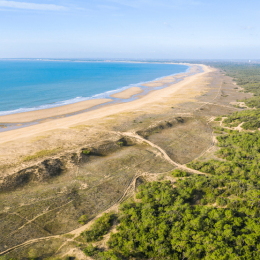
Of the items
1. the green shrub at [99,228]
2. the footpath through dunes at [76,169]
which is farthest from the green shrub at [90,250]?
the green shrub at [99,228]

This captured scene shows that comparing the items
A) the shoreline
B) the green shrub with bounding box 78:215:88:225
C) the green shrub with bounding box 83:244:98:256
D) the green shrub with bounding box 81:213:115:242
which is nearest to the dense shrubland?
the green shrub with bounding box 83:244:98:256

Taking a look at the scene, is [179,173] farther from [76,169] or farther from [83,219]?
[76,169]

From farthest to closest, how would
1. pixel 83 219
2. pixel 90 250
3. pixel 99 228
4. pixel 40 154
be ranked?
pixel 40 154, pixel 83 219, pixel 99 228, pixel 90 250

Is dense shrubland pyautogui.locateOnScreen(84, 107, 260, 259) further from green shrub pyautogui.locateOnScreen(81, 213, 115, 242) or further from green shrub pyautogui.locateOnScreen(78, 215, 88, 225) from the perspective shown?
green shrub pyautogui.locateOnScreen(78, 215, 88, 225)

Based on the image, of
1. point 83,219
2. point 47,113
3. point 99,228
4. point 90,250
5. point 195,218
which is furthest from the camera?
point 47,113

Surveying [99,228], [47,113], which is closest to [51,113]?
[47,113]
